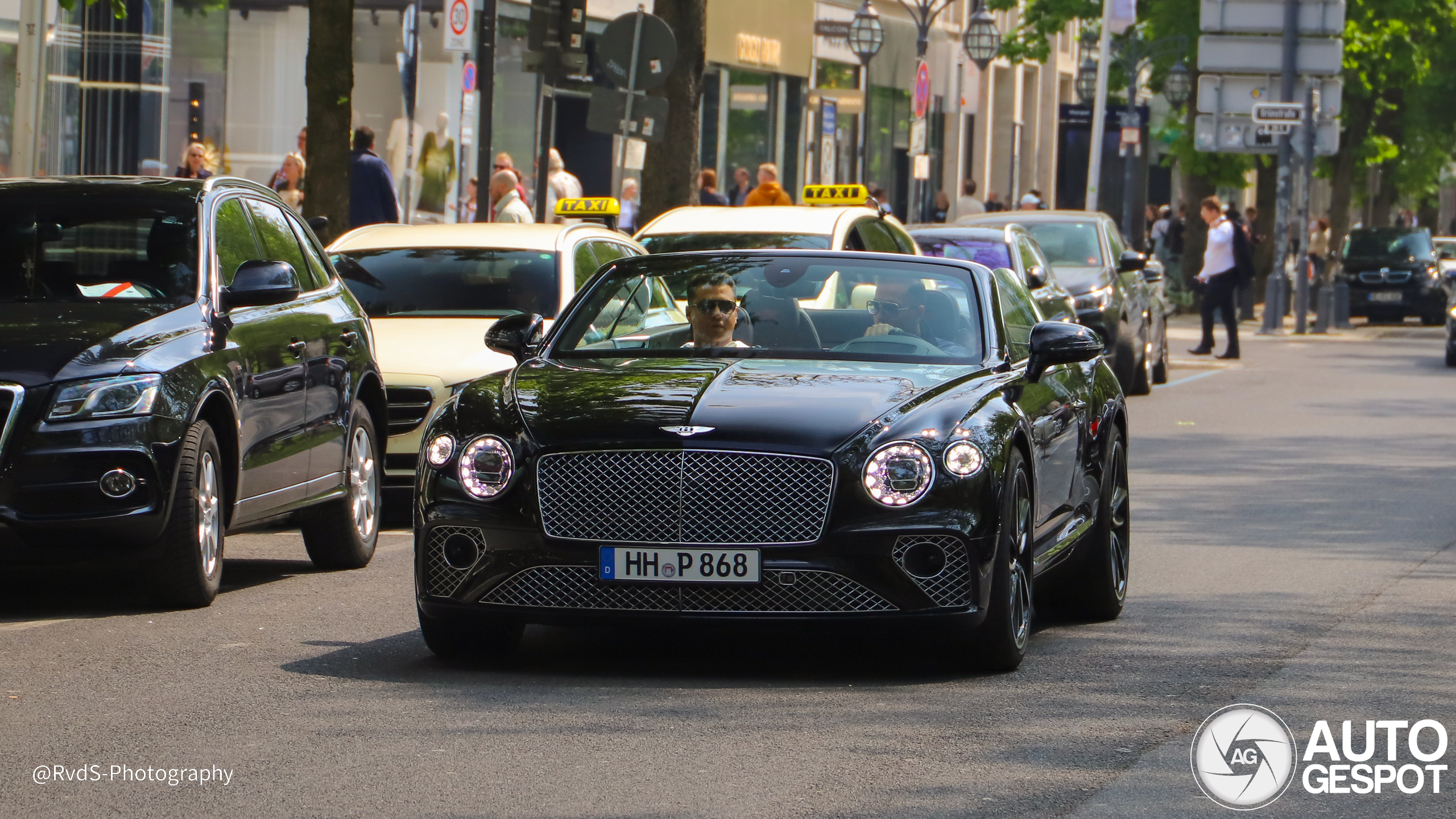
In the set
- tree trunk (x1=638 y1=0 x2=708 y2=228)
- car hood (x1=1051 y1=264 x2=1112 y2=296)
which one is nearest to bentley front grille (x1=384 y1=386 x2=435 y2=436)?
car hood (x1=1051 y1=264 x2=1112 y2=296)

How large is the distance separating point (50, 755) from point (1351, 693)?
3.81 m

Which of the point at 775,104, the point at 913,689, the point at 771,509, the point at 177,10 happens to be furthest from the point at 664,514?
the point at 775,104

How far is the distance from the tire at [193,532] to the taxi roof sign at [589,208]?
8.13 m

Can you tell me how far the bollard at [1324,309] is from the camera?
126 feet

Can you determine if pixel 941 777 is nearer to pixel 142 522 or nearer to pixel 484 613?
pixel 484 613

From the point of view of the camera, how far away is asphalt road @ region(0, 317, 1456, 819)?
5.89m

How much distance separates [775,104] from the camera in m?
46.8

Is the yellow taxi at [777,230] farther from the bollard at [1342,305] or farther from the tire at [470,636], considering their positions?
the bollard at [1342,305]

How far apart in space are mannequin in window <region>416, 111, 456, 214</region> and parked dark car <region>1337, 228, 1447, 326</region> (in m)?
17.3

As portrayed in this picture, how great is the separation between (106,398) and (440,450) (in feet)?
5.56

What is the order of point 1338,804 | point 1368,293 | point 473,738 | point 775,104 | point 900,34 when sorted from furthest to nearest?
point 900,34
point 775,104
point 1368,293
point 473,738
point 1338,804

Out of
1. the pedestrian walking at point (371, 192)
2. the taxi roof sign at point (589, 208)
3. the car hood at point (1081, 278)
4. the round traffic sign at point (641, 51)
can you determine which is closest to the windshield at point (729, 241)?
the taxi roof sign at point (589, 208)

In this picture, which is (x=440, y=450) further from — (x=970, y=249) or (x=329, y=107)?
(x=970, y=249)

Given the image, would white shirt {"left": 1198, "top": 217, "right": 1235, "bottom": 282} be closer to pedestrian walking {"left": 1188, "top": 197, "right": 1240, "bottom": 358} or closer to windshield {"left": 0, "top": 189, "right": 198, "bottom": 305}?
pedestrian walking {"left": 1188, "top": 197, "right": 1240, "bottom": 358}
